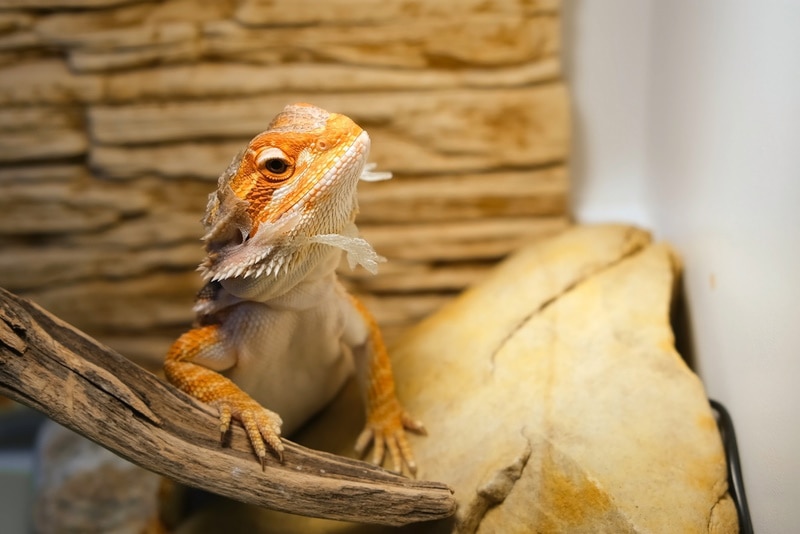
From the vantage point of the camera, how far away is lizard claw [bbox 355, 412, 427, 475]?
2074mm

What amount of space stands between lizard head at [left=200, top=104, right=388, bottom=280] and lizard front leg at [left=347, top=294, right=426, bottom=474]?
0.54 meters

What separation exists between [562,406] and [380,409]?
0.56 m

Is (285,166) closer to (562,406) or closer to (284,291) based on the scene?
(284,291)

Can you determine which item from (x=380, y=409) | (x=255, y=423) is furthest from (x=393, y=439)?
(x=255, y=423)

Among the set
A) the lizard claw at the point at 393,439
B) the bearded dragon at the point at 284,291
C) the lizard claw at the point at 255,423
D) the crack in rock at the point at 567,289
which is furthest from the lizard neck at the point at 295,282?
the crack in rock at the point at 567,289

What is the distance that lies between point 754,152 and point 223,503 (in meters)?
1.94

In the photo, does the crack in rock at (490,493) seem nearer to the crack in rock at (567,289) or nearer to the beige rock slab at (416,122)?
the crack in rock at (567,289)

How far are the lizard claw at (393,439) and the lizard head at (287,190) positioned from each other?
25.8 inches

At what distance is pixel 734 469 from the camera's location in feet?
→ 6.15

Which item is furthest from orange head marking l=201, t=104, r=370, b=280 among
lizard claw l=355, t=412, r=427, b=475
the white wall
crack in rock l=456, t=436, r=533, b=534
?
the white wall

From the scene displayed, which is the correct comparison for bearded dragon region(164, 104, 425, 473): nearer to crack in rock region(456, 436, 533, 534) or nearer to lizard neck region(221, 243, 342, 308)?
lizard neck region(221, 243, 342, 308)

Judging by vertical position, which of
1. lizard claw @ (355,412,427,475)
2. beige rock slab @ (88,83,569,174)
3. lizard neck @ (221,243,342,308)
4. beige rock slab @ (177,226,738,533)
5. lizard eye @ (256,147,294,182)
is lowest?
lizard claw @ (355,412,427,475)

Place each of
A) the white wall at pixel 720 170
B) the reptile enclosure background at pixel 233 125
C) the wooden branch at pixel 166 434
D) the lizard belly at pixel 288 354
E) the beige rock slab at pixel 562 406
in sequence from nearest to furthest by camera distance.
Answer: the wooden branch at pixel 166 434
the white wall at pixel 720 170
the beige rock slab at pixel 562 406
the lizard belly at pixel 288 354
the reptile enclosure background at pixel 233 125

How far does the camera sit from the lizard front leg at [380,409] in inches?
83.2
